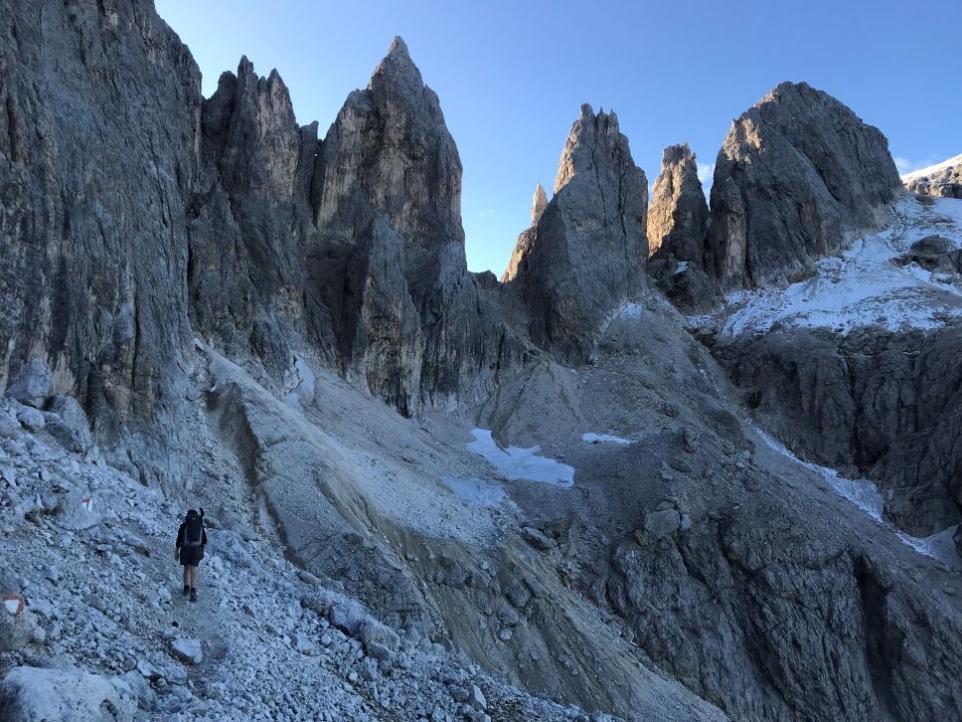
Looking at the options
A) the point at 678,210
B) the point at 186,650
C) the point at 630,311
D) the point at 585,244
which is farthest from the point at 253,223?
the point at 678,210

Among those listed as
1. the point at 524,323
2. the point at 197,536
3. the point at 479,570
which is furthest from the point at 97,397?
the point at 524,323

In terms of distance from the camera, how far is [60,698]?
753 centimetres

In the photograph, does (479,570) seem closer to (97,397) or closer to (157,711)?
(97,397)

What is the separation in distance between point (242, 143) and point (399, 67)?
701 inches

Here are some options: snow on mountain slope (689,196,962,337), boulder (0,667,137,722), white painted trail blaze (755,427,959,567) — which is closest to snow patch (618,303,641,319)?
snow on mountain slope (689,196,962,337)

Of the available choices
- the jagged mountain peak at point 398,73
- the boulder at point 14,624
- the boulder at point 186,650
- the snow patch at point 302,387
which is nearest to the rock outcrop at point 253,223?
the snow patch at point 302,387

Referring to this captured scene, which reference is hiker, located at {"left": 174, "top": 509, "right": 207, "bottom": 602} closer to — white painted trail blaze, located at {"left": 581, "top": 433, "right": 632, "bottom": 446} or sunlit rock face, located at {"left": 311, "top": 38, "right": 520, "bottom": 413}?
sunlit rock face, located at {"left": 311, "top": 38, "right": 520, "bottom": 413}

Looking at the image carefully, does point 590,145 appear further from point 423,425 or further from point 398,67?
point 423,425

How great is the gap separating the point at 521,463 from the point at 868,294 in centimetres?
3216

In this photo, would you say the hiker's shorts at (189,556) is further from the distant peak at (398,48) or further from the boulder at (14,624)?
the distant peak at (398,48)

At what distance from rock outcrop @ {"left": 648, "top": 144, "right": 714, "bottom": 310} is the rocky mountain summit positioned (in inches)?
20.7

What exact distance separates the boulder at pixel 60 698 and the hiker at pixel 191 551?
4.11 m

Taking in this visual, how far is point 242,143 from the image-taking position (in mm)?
42188

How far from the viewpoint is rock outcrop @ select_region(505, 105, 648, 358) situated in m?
53.1
